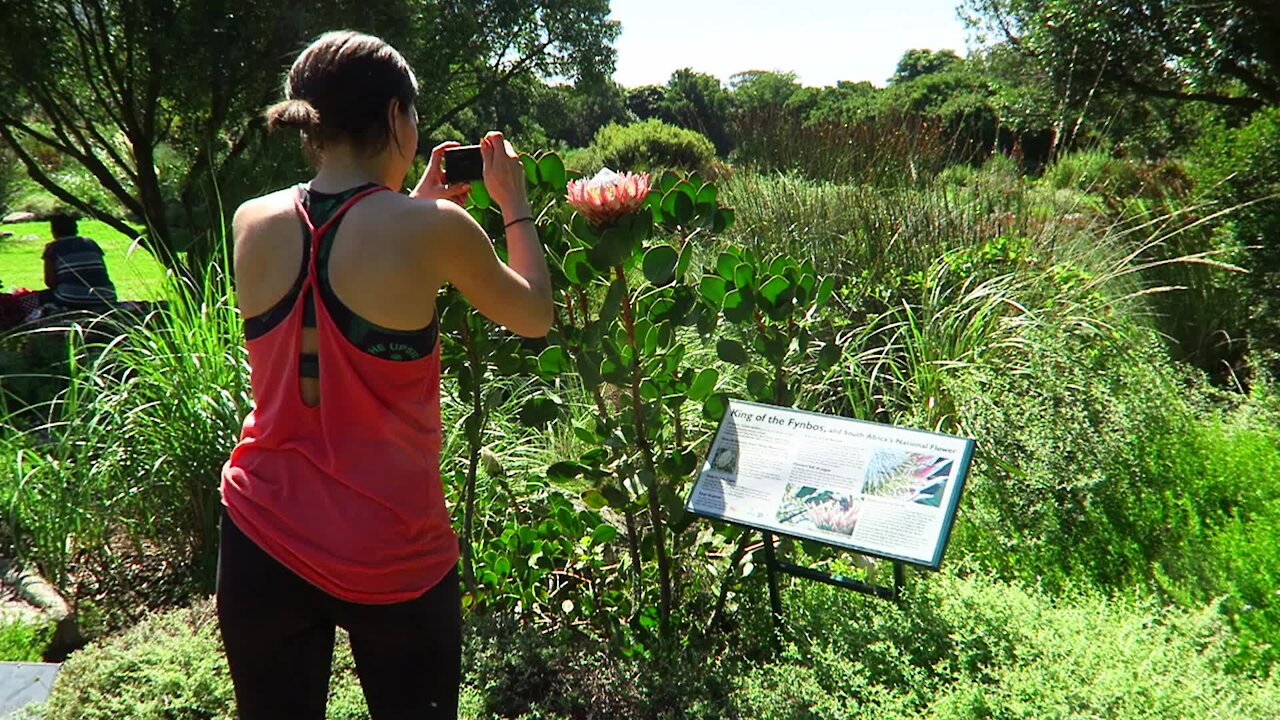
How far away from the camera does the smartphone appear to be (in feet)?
6.43

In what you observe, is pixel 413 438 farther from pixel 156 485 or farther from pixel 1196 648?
pixel 156 485

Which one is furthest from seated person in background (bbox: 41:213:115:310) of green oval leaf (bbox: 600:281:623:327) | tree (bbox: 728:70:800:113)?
tree (bbox: 728:70:800:113)

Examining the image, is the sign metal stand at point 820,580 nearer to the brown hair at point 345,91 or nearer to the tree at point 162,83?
the brown hair at point 345,91

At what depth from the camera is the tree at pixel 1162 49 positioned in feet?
22.9

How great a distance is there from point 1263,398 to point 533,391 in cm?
341

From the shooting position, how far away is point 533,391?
542cm

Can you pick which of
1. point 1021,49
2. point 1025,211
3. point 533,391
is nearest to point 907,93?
point 1021,49

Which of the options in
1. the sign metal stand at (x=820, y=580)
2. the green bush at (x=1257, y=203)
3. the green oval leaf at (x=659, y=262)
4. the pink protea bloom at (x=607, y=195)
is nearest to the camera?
the pink protea bloom at (x=607, y=195)

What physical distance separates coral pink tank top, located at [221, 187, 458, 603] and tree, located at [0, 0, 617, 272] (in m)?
5.29

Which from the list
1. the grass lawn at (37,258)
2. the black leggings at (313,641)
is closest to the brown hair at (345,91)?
the black leggings at (313,641)

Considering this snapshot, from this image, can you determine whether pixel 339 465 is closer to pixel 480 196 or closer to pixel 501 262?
pixel 501 262

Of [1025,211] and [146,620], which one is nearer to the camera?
[146,620]

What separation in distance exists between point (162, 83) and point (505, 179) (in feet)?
22.9

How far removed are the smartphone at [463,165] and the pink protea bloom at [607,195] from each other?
496 mm
